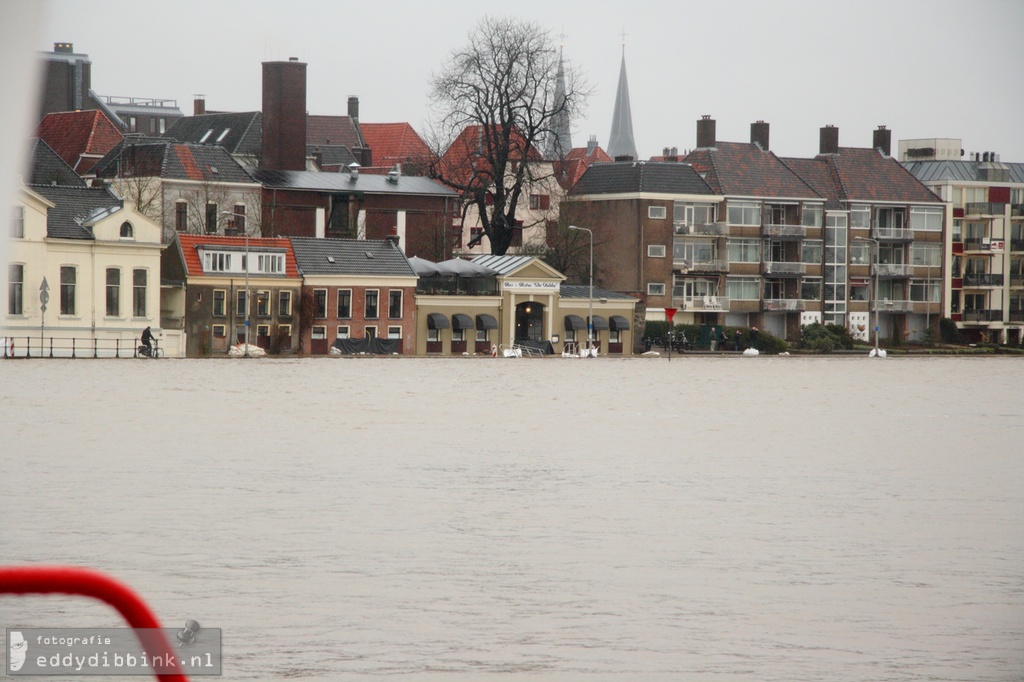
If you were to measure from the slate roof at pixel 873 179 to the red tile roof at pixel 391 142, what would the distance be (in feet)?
111

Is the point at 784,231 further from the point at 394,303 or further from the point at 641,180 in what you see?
the point at 394,303

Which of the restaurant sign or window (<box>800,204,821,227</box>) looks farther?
window (<box>800,204,821,227</box>)

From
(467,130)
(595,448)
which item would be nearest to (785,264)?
(467,130)

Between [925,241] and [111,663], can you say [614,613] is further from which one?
[925,241]

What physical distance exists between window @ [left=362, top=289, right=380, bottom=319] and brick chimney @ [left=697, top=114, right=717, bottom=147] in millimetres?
30104

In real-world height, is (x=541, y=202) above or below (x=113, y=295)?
above

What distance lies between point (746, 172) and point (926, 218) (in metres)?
16.7

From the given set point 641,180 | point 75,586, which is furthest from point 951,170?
point 75,586

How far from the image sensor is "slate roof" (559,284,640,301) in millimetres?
87875

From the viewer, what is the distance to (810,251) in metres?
98.8

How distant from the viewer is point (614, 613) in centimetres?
1088

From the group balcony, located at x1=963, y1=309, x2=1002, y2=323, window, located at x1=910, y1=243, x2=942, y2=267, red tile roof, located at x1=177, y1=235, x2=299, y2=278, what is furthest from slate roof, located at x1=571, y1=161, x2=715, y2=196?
balcony, located at x1=963, y1=309, x2=1002, y2=323

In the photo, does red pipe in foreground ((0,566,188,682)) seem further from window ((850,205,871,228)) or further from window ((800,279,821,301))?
window ((850,205,871,228))

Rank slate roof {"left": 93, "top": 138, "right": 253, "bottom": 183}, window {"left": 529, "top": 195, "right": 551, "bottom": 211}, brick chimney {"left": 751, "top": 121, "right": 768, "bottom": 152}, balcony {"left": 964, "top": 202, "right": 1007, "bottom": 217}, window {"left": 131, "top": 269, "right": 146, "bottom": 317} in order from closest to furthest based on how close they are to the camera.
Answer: window {"left": 131, "top": 269, "right": 146, "bottom": 317}, slate roof {"left": 93, "top": 138, "right": 253, "bottom": 183}, brick chimney {"left": 751, "top": 121, "right": 768, "bottom": 152}, window {"left": 529, "top": 195, "right": 551, "bottom": 211}, balcony {"left": 964, "top": 202, "right": 1007, "bottom": 217}
